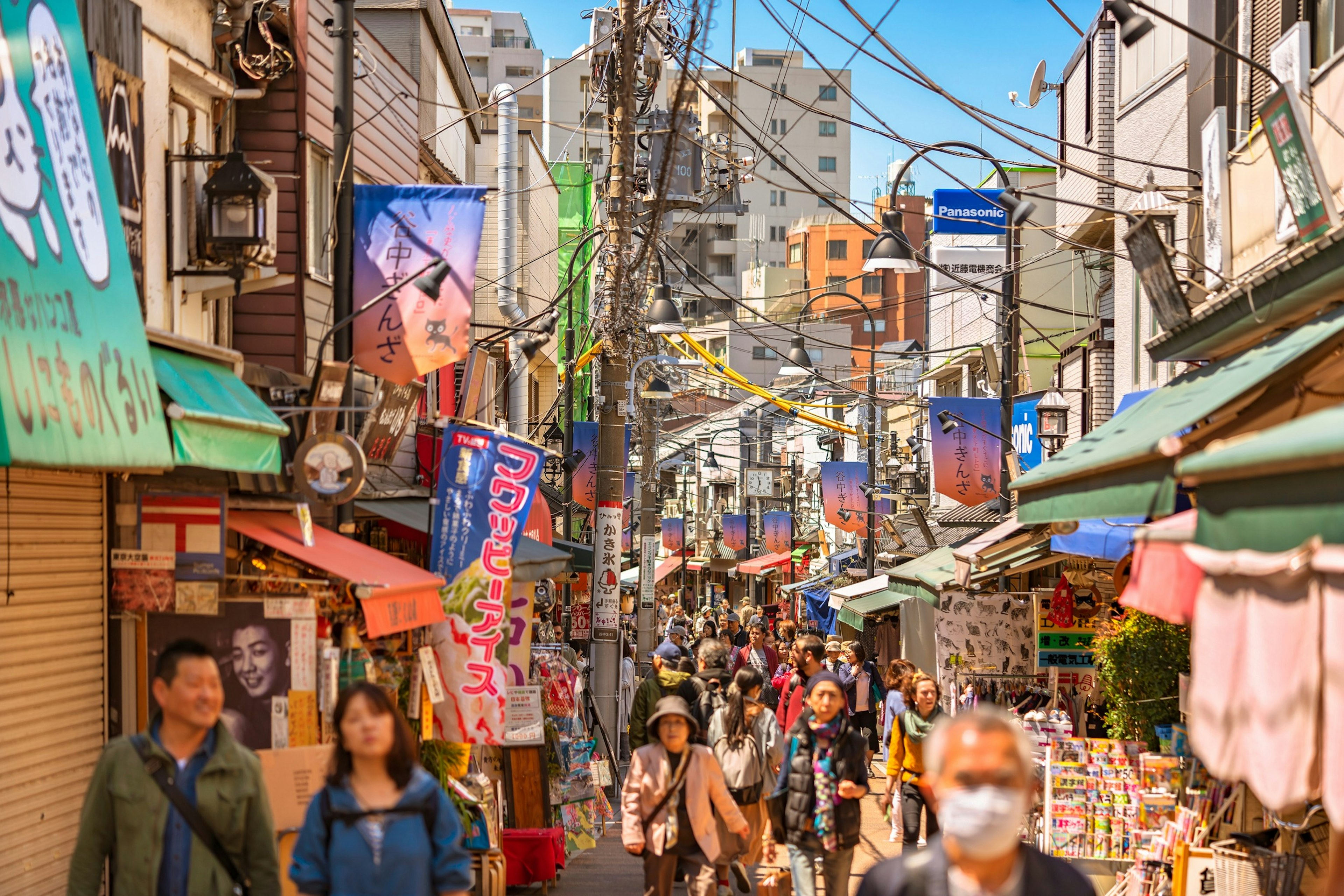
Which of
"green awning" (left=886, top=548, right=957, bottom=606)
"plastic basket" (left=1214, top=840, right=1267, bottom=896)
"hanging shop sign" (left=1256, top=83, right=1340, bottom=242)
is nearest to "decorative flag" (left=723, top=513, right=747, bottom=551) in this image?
"green awning" (left=886, top=548, right=957, bottom=606)

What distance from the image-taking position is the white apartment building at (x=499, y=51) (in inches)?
3201

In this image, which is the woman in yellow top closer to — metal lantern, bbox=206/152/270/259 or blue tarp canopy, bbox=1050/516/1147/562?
blue tarp canopy, bbox=1050/516/1147/562

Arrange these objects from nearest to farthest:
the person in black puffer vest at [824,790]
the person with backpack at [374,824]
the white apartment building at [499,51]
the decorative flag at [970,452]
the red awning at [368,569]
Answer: the person with backpack at [374,824] < the person in black puffer vest at [824,790] < the red awning at [368,569] < the decorative flag at [970,452] < the white apartment building at [499,51]

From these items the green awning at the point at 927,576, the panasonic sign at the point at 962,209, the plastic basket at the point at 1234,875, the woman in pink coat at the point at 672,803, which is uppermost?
the panasonic sign at the point at 962,209

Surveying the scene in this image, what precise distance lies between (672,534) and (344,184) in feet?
144

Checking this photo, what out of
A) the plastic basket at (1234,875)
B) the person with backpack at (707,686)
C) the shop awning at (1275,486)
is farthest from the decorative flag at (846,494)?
the shop awning at (1275,486)

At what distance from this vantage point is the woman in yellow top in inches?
468

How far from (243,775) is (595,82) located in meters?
12.4

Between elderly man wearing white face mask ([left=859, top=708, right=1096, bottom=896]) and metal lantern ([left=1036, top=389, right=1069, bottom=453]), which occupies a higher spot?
metal lantern ([left=1036, top=389, right=1069, bottom=453])

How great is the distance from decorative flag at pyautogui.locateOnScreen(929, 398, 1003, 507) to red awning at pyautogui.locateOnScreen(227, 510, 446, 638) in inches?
503

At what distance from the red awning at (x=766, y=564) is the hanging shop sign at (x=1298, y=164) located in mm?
36715

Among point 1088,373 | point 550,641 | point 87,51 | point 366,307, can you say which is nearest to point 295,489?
point 366,307

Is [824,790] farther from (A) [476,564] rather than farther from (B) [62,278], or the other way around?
(B) [62,278]

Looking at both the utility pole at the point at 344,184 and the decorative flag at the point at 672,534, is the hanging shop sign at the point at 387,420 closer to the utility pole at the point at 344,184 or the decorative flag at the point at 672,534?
the utility pole at the point at 344,184
